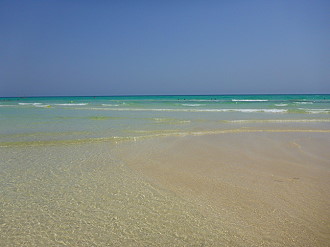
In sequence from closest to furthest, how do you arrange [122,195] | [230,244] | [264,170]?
[230,244] < [122,195] < [264,170]

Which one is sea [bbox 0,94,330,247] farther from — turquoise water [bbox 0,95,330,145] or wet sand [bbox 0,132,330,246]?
turquoise water [bbox 0,95,330,145]

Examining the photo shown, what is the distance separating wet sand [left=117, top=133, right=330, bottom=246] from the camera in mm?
3381

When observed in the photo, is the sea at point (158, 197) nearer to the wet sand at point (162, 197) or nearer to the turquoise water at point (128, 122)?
the wet sand at point (162, 197)

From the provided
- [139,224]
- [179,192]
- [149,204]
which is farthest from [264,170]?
[139,224]

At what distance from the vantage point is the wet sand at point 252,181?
338cm

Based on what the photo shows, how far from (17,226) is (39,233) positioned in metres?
0.37

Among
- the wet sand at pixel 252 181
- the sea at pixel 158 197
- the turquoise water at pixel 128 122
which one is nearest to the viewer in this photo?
the sea at pixel 158 197

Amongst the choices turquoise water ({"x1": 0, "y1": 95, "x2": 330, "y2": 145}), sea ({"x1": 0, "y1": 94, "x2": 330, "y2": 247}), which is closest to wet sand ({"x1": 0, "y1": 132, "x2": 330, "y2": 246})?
sea ({"x1": 0, "y1": 94, "x2": 330, "y2": 247})

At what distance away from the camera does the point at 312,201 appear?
421 cm

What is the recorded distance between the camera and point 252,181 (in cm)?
→ 519

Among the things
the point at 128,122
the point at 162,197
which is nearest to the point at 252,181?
the point at 162,197

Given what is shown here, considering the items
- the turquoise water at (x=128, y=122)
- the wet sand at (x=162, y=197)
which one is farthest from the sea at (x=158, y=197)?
the turquoise water at (x=128, y=122)

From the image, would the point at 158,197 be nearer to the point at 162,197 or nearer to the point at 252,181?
the point at 162,197

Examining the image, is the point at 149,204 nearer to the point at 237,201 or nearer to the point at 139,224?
the point at 139,224
